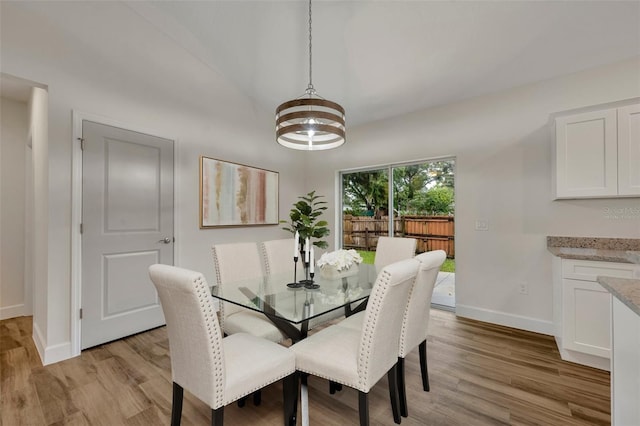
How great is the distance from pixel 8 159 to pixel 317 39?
383 centimetres

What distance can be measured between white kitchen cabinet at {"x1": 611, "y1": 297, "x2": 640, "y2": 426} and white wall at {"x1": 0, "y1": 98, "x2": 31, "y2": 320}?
17.2ft

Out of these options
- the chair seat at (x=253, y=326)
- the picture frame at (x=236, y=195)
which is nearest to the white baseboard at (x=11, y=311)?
the picture frame at (x=236, y=195)

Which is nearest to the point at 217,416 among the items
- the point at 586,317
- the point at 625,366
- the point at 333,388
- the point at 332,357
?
the point at 332,357

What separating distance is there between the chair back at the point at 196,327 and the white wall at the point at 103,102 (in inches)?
72.4

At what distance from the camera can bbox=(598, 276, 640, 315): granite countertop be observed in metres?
0.89

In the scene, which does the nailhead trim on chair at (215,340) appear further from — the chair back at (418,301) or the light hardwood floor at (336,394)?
the chair back at (418,301)

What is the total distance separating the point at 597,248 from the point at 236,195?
12.8 feet

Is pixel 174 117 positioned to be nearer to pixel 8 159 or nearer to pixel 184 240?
pixel 184 240

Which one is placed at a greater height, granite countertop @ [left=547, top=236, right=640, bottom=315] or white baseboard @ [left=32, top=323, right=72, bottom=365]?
granite countertop @ [left=547, top=236, right=640, bottom=315]

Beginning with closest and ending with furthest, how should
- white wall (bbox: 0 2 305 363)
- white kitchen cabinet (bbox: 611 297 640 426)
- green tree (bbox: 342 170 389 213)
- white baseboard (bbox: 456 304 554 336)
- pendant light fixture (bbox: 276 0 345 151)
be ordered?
white kitchen cabinet (bbox: 611 297 640 426) < pendant light fixture (bbox: 276 0 345 151) < white wall (bbox: 0 2 305 363) < white baseboard (bbox: 456 304 554 336) < green tree (bbox: 342 170 389 213)

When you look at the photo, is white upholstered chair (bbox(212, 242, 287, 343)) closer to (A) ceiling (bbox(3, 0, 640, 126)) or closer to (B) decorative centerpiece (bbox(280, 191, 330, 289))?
(B) decorative centerpiece (bbox(280, 191, 330, 289))

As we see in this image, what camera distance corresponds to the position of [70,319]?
245cm

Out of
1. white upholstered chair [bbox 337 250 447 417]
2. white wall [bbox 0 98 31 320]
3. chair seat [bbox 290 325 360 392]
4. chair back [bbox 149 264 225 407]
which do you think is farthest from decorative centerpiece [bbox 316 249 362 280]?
white wall [bbox 0 98 31 320]

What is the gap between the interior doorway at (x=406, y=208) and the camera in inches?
146
